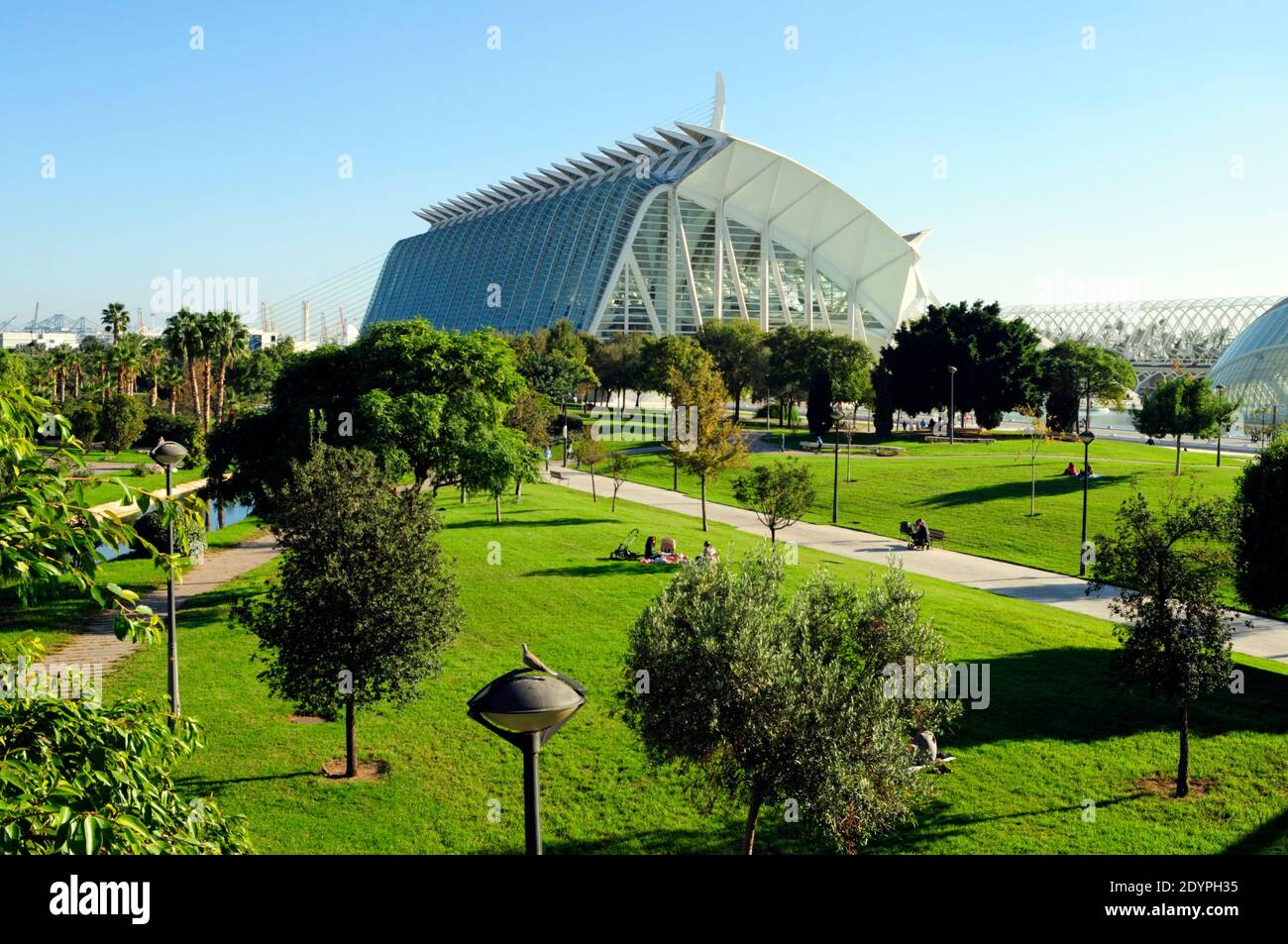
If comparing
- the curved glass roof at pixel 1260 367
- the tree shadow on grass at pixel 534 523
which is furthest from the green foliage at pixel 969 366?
the tree shadow on grass at pixel 534 523

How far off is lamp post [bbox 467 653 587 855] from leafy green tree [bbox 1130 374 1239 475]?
46065mm

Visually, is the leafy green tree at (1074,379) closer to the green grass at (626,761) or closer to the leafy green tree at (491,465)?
the green grass at (626,761)

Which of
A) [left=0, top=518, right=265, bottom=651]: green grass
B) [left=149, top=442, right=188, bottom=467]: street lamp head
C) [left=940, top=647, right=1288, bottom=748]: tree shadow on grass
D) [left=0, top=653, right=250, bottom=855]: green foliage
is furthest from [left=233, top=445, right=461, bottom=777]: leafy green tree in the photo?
[left=940, top=647, right=1288, bottom=748]: tree shadow on grass

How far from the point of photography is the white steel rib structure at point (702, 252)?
11406cm

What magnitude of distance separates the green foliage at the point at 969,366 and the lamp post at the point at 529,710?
61678mm

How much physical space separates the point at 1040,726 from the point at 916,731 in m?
3.68

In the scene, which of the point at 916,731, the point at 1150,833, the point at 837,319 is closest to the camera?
the point at 1150,833

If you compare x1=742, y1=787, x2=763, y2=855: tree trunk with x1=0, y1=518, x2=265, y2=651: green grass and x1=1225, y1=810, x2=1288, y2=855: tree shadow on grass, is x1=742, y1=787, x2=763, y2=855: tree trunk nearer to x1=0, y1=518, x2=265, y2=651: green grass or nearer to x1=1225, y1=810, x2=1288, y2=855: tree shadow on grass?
x1=1225, y1=810, x2=1288, y2=855: tree shadow on grass

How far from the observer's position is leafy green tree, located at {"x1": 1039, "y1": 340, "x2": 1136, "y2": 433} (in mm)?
64062

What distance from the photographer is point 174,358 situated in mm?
74062

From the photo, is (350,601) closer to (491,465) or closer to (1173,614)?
(1173,614)
